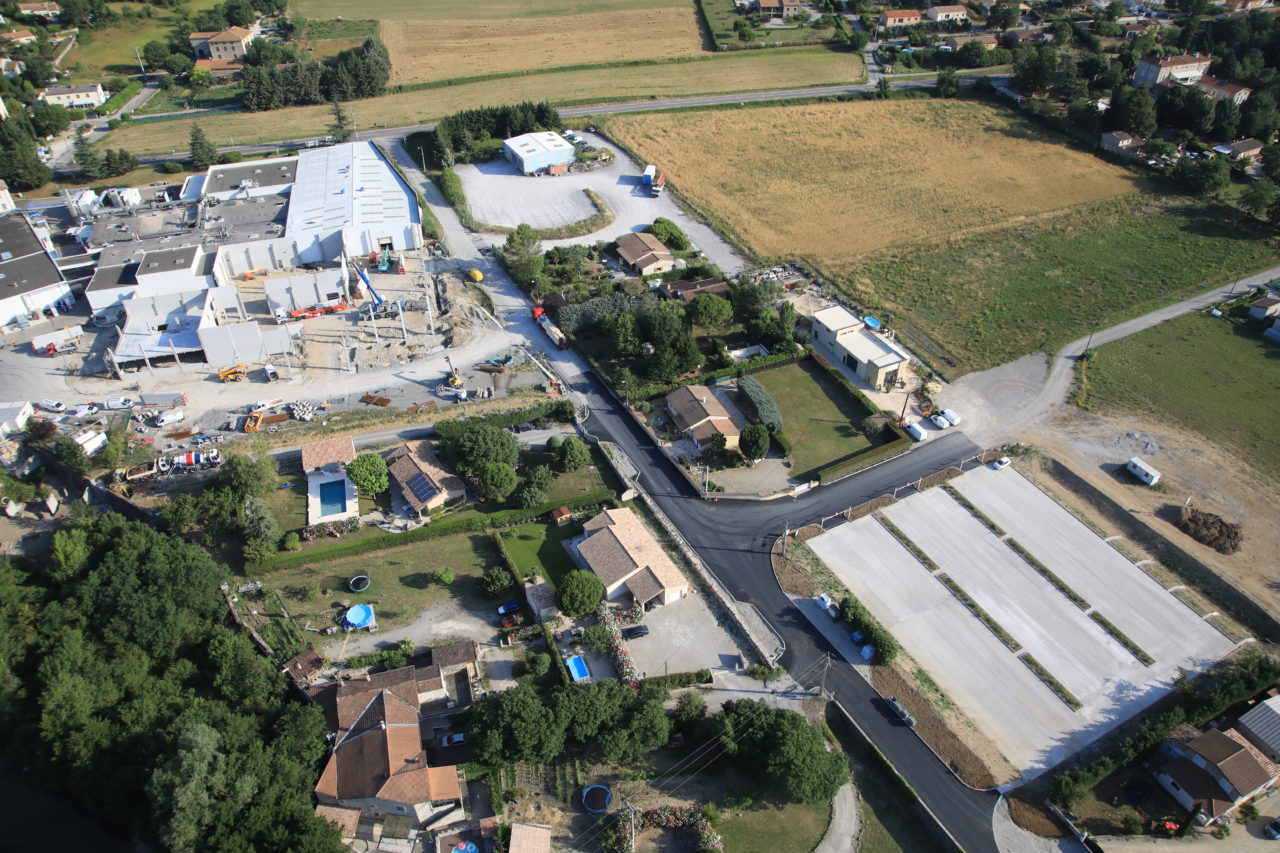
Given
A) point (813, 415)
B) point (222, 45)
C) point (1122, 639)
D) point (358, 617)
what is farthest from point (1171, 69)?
point (222, 45)

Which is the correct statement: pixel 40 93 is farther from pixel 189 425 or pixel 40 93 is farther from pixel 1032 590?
pixel 1032 590

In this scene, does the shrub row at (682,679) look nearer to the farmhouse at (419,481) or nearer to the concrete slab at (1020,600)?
the concrete slab at (1020,600)

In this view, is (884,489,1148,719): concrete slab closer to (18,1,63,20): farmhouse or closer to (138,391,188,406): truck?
(138,391,188,406): truck

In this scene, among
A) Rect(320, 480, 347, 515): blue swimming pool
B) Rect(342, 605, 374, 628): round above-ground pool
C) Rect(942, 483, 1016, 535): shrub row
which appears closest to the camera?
Rect(342, 605, 374, 628): round above-ground pool

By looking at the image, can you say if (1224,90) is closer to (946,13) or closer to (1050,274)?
(946,13)

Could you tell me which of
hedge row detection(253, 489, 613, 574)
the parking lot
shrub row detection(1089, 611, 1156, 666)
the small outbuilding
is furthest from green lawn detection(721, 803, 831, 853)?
the small outbuilding

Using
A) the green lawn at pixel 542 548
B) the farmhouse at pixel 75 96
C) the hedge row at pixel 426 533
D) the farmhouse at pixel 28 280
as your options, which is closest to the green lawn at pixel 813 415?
the hedge row at pixel 426 533
